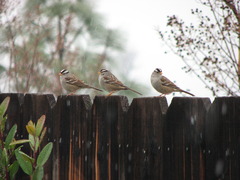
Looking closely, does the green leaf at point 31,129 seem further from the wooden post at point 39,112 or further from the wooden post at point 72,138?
the wooden post at point 39,112

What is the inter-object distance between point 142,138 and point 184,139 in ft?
1.60

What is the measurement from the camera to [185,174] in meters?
4.07

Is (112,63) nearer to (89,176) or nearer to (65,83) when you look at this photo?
(65,83)

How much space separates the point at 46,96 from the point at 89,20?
20.2 metres

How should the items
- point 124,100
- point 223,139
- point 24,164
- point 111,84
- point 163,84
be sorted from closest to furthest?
point 223,139 → point 24,164 → point 124,100 → point 163,84 → point 111,84

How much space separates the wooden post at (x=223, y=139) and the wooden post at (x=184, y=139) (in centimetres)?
8

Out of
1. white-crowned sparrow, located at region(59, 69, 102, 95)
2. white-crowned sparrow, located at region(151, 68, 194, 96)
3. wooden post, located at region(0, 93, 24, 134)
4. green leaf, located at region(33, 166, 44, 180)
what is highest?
white-crowned sparrow, located at region(59, 69, 102, 95)

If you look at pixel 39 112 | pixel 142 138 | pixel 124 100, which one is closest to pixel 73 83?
pixel 39 112

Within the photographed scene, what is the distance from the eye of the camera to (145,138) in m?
4.43

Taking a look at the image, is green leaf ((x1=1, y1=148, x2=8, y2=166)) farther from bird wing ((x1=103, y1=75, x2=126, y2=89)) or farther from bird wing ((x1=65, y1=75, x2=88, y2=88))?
bird wing ((x1=65, y1=75, x2=88, y2=88))

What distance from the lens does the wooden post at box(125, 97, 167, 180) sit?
429 cm

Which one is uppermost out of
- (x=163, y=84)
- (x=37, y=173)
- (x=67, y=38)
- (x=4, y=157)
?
(x=67, y=38)

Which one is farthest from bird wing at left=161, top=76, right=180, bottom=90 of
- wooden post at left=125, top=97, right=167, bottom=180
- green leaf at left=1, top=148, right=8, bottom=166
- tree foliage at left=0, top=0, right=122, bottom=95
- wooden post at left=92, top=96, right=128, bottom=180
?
tree foliage at left=0, top=0, right=122, bottom=95

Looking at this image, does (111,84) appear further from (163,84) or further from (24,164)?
(24,164)
